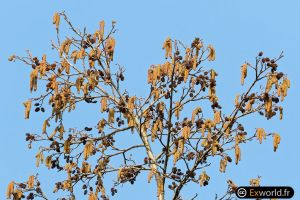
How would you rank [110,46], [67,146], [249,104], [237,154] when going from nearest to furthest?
[237,154] → [249,104] → [67,146] → [110,46]

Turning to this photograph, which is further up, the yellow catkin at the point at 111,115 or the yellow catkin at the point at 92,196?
the yellow catkin at the point at 111,115

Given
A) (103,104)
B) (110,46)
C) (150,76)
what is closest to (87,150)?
(103,104)

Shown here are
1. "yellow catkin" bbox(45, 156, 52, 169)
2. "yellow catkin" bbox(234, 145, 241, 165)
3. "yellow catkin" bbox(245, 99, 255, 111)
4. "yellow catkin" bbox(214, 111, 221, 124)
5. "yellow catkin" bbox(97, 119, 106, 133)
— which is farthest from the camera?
"yellow catkin" bbox(97, 119, 106, 133)

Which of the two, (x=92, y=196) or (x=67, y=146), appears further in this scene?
(x=67, y=146)

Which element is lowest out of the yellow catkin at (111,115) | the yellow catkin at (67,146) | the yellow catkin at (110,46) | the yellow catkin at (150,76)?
the yellow catkin at (67,146)

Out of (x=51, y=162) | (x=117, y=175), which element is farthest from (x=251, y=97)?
(x=51, y=162)

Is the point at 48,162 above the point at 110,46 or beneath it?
beneath

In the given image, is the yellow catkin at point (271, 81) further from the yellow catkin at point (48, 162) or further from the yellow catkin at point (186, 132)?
the yellow catkin at point (48, 162)

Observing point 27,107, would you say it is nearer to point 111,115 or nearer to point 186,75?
point 111,115

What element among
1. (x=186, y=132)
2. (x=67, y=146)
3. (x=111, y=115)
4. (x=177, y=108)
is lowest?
(x=186, y=132)

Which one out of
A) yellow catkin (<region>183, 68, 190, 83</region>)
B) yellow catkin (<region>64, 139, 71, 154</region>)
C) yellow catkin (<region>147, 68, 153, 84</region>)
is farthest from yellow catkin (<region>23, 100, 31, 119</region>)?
yellow catkin (<region>183, 68, 190, 83</region>)

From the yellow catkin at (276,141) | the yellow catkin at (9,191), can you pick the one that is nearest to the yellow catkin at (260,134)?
the yellow catkin at (276,141)

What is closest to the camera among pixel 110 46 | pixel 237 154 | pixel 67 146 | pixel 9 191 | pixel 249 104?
pixel 237 154

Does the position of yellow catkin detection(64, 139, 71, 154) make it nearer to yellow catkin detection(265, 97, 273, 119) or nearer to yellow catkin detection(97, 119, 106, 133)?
yellow catkin detection(97, 119, 106, 133)
